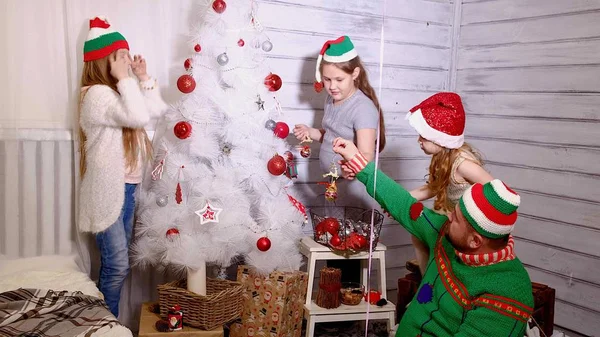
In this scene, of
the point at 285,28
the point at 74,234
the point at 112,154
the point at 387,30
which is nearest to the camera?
the point at 112,154

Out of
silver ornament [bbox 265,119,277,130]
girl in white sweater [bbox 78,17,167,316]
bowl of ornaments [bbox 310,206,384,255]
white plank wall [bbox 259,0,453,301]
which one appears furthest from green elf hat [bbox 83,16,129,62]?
bowl of ornaments [bbox 310,206,384,255]

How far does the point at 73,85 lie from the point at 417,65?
171 cm

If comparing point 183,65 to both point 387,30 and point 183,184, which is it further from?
point 387,30

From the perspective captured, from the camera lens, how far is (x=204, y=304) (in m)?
2.37

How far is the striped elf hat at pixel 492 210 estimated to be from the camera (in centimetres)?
151

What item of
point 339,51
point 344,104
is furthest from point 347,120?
point 339,51

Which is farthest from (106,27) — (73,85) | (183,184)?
(183,184)

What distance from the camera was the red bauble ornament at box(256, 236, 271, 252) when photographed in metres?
2.46

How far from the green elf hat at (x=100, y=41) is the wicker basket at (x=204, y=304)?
2.93ft

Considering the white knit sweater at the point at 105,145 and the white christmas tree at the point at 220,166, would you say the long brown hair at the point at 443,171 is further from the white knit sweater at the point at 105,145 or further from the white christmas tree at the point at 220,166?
the white knit sweater at the point at 105,145

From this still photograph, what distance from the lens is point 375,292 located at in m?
2.70

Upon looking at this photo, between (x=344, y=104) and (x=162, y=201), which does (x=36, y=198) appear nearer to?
(x=162, y=201)

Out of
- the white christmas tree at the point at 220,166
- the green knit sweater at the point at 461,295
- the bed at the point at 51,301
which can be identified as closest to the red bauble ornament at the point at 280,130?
the white christmas tree at the point at 220,166

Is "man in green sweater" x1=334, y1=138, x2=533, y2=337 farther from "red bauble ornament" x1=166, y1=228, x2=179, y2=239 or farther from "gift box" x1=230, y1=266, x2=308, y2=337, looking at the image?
"red bauble ornament" x1=166, y1=228, x2=179, y2=239
